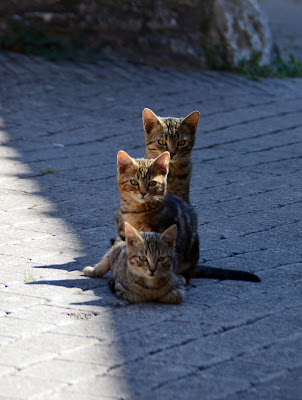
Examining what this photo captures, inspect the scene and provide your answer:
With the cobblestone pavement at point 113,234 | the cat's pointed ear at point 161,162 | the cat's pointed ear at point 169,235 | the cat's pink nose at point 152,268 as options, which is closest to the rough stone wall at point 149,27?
the cobblestone pavement at point 113,234

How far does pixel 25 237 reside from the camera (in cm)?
527

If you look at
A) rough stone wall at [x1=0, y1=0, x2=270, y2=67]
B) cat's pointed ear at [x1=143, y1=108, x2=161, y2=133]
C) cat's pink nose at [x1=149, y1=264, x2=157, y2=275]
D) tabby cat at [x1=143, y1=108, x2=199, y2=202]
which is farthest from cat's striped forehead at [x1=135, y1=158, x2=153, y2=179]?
rough stone wall at [x1=0, y1=0, x2=270, y2=67]

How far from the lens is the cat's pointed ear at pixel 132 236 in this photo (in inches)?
160

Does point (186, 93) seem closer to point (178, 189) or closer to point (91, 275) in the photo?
point (178, 189)

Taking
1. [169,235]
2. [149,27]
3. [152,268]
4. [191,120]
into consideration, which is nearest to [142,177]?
[169,235]

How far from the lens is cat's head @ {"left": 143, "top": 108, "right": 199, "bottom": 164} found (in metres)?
5.37

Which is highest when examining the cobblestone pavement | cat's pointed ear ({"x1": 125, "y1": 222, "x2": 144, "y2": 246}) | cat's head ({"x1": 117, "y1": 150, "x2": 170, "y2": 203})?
cat's head ({"x1": 117, "y1": 150, "x2": 170, "y2": 203})

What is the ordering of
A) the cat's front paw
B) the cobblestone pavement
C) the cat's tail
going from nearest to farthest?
the cobblestone pavement → the cat's tail → the cat's front paw

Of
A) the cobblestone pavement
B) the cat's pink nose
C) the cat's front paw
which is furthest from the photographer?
the cat's front paw

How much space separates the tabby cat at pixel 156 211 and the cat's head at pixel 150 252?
268 millimetres

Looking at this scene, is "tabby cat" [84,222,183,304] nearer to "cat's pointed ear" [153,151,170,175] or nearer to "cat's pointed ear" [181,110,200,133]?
"cat's pointed ear" [153,151,170,175]

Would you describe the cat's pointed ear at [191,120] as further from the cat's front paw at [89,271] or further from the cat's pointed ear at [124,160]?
the cat's front paw at [89,271]

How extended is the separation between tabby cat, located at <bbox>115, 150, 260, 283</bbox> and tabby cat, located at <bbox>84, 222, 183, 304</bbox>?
0.27 meters

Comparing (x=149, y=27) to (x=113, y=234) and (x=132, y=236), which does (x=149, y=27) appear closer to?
(x=113, y=234)
